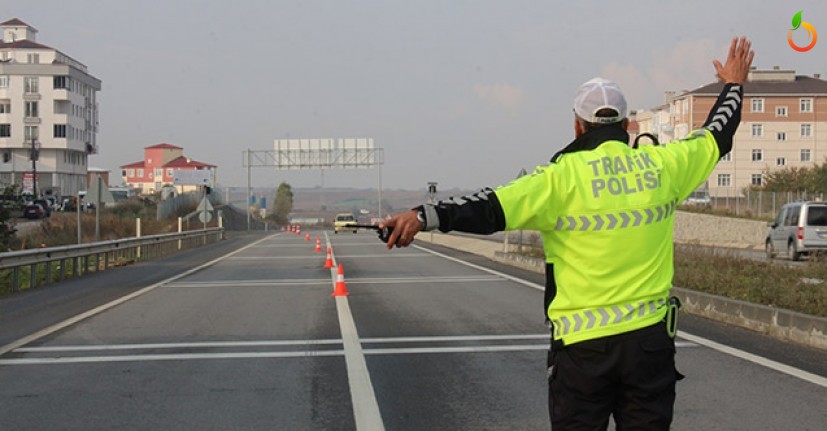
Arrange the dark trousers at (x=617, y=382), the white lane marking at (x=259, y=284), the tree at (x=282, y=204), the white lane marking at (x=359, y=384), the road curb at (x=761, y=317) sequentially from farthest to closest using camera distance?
the tree at (x=282, y=204)
the white lane marking at (x=259, y=284)
the road curb at (x=761, y=317)
the white lane marking at (x=359, y=384)
the dark trousers at (x=617, y=382)

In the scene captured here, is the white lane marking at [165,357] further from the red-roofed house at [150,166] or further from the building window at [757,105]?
the red-roofed house at [150,166]

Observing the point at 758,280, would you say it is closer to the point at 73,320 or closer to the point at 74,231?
the point at 73,320

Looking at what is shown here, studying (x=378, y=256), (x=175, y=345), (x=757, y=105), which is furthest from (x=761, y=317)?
(x=757, y=105)

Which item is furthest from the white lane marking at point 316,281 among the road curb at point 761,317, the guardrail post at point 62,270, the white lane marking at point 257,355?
the white lane marking at point 257,355

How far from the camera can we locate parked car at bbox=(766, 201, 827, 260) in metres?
27.8

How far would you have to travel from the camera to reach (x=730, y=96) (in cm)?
436

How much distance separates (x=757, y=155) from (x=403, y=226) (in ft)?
318

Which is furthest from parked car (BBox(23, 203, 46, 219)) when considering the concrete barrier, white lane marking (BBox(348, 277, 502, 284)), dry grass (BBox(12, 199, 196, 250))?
white lane marking (BBox(348, 277, 502, 284))

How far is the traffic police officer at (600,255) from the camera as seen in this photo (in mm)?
3641

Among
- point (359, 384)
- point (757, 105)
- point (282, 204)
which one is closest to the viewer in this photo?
point (359, 384)

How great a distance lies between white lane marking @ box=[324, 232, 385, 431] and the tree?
133m

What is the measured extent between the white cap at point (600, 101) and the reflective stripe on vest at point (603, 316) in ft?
2.48

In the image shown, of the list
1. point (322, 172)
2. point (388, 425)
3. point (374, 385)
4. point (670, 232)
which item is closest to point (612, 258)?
point (670, 232)

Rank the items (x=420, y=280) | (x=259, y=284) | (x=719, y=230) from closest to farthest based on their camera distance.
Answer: (x=259, y=284)
(x=420, y=280)
(x=719, y=230)
